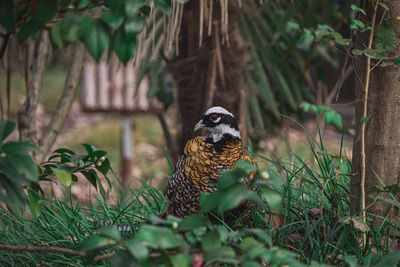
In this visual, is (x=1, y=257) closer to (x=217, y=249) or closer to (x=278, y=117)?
(x=217, y=249)

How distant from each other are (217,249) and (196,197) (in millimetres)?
832

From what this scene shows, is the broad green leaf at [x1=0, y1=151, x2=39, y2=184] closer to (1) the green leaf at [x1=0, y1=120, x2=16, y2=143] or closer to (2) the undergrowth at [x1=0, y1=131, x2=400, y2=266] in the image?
(1) the green leaf at [x1=0, y1=120, x2=16, y2=143]

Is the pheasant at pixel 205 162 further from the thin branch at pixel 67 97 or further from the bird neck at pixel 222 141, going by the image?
the thin branch at pixel 67 97

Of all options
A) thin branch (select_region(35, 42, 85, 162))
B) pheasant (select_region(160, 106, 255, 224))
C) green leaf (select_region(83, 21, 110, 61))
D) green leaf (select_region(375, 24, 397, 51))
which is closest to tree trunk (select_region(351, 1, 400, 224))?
green leaf (select_region(375, 24, 397, 51))

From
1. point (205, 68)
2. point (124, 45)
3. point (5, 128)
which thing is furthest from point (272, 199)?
point (205, 68)

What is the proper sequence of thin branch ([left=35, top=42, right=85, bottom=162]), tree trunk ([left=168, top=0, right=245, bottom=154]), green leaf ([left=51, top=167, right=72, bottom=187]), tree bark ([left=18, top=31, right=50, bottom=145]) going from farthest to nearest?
1. tree trunk ([left=168, top=0, right=245, bottom=154])
2. thin branch ([left=35, top=42, right=85, bottom=162])
3. tree bark ([left=18, top=31, right=50, bottom=145])
4. green leaf ([left=51, top=167, right=72, bottom=187])

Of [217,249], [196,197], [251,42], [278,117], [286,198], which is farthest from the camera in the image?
[278,117]

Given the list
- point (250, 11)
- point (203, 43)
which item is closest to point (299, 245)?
point (203, 43)

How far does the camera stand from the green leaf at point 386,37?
1726mm

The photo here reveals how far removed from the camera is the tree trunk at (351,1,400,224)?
178 centimetres

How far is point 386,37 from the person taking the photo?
1730 mm

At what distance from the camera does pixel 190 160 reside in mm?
2057

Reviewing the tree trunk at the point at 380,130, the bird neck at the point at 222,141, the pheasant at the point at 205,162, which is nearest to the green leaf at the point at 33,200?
the pheasant at the point at 205,162

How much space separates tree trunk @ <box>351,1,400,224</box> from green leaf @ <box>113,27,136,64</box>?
95cm
